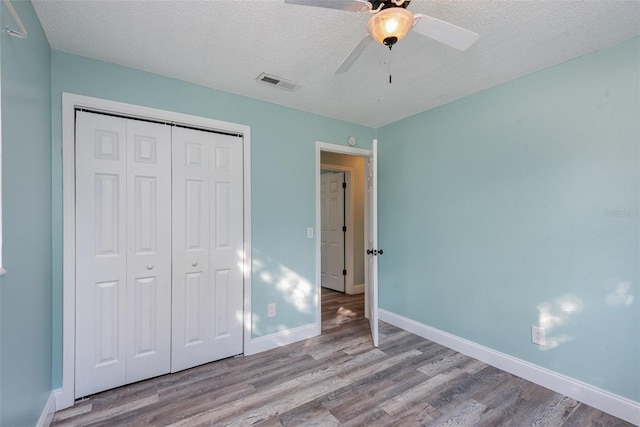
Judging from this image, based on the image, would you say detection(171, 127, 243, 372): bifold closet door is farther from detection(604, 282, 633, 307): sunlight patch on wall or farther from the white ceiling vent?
detection(604, 282, 633, 307): sunlight patch on wall

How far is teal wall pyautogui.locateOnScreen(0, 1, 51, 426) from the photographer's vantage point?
123cm

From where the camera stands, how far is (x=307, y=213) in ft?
10.1

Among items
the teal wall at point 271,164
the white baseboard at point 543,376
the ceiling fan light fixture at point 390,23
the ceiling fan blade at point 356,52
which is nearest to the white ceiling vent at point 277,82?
the teal wall at point 271,164

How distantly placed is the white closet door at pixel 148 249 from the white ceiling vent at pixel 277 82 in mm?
882

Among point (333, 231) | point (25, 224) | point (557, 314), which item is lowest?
point (557, 314)

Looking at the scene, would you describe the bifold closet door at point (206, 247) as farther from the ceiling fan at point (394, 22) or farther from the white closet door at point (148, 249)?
the ceiling fan at point (394, 22)

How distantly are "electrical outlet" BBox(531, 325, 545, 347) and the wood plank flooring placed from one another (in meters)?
0.33

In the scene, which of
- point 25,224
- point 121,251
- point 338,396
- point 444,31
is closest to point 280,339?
point 338,396

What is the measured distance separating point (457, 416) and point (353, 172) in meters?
3.58

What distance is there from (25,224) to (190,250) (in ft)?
3.58

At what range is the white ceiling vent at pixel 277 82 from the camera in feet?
7.63

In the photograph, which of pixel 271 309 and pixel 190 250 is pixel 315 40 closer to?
pixel 190 250

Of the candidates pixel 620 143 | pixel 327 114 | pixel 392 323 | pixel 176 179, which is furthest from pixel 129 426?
pixel 620 143

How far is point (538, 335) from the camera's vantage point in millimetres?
2201
